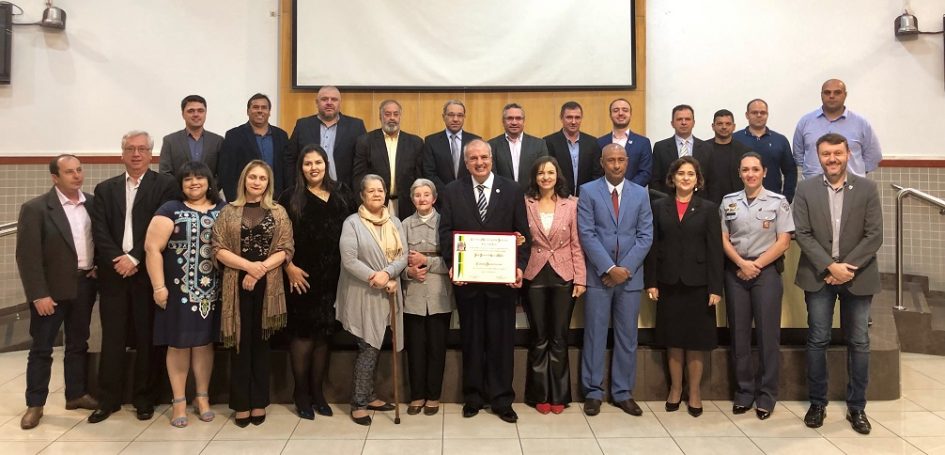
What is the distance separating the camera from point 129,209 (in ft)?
12.7

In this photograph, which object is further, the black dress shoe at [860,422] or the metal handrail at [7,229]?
the metal handrail at [7,229]

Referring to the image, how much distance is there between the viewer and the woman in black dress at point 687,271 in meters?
3.88

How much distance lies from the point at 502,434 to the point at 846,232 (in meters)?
2.31

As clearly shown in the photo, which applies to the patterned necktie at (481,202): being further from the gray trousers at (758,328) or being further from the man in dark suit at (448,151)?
the gray trousers at (758,328)

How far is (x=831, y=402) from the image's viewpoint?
166 inches

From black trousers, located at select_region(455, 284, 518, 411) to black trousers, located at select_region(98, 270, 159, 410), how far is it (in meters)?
1.92

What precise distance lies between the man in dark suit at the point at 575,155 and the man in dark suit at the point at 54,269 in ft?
10.3

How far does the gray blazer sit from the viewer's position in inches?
152

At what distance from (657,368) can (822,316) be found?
1.04 meters

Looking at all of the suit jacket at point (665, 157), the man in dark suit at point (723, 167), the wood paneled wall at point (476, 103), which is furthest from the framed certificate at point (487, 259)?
the wood paneled wall at point (476, 103)

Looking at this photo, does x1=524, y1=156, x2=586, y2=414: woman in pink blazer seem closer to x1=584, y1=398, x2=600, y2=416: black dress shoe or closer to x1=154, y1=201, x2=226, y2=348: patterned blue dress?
x1=584, y1=398, x2=600, y2=416: black dress shoe

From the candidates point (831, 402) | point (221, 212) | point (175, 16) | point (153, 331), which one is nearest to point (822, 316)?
point (831, 402)

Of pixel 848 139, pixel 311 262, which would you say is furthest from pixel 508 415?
pixel 848 139

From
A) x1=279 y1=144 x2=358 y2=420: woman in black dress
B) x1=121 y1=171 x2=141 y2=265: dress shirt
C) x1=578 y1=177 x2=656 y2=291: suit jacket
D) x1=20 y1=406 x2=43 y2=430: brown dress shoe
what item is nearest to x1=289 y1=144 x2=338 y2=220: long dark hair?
x1=279 y1=144 x2=358 y2=420: woman in black dress
